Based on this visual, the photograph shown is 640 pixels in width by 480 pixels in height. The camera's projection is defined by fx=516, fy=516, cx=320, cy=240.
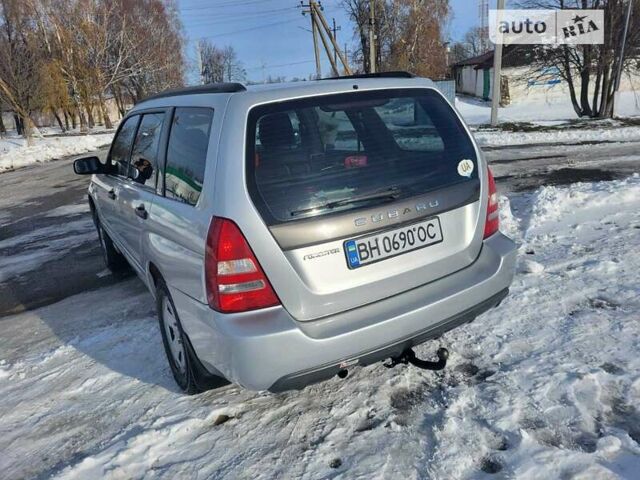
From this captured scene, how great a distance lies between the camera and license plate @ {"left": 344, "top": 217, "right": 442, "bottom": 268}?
8.27 ft

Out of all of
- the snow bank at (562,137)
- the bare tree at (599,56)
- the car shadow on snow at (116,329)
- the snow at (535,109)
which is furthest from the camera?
the snow at (535,109)

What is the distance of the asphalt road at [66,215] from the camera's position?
18.5ft

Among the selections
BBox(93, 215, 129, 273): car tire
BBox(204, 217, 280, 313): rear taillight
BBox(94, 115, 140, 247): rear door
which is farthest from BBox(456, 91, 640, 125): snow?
BBox(204, 217, 280, 313): rear taillight

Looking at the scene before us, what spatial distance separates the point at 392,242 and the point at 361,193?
0.98ft

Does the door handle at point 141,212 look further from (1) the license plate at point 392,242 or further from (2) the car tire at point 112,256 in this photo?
(2) the car tire at point 112,256

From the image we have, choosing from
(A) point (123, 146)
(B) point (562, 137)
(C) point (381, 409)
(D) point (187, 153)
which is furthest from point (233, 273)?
(B) point (562, 137)

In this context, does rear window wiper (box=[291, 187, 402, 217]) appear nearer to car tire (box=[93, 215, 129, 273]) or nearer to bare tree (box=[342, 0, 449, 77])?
car tire (box=[93, 215, 129, 273])

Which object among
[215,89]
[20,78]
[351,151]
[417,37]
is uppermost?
[417,37]

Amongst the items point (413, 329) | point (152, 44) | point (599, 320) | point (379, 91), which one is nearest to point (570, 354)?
point (599, 320)

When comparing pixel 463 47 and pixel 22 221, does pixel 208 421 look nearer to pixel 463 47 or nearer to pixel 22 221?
pixel 22 221

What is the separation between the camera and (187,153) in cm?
286

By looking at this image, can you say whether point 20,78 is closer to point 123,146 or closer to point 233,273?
point 123,146

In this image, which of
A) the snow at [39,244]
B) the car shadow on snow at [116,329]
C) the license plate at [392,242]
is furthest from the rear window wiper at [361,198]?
the snow at [39,244]

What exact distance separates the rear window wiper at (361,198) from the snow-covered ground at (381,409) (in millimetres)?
1178
